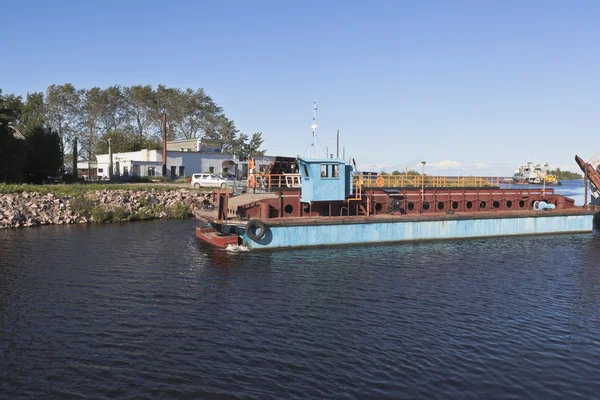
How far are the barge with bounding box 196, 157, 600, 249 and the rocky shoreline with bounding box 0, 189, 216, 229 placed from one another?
9.13 metres

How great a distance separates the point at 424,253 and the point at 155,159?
160 feet

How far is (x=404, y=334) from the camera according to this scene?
1413cm

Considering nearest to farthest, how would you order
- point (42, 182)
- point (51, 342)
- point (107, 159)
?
point (51, 342), point (42, 182), point (107, 159)

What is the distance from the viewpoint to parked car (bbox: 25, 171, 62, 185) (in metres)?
52.9

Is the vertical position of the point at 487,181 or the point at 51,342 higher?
the point at 487,181

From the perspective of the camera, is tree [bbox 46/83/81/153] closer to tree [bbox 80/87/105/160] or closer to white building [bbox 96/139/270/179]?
tree [bbox 80/87/105/160]

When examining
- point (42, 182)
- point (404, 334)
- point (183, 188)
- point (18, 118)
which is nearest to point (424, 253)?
point (404, 334)

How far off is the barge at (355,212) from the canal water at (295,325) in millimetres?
1925

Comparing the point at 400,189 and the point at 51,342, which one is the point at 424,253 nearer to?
the point at 400,189

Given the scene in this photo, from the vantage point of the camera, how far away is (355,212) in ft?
98.9

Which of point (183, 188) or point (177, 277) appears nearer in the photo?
point (177, 277)

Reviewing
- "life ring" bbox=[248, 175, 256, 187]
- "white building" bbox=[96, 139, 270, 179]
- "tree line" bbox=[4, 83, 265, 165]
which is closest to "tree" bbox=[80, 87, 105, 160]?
"tree line" bbox=[4, 83, 265, 165]

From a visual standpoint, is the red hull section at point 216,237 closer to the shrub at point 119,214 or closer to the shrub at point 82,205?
the shrub at point 119,214

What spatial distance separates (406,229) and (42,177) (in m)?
44.2
